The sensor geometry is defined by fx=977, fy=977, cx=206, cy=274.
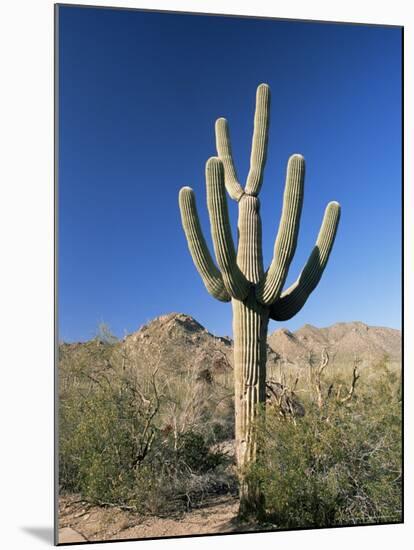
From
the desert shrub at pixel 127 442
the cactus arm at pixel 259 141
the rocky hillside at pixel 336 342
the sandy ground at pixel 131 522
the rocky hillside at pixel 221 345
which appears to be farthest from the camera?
the rocky hillside at pixel 336 342

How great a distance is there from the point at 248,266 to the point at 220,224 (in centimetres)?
48

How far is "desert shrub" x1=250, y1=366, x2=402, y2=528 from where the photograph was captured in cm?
799

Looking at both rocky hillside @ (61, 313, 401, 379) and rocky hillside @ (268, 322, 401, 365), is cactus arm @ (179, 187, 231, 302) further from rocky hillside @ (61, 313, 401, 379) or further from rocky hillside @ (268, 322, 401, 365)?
rocky hillside @ (268, 322, 401, 365)

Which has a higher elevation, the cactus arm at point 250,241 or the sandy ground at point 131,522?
the cactus arm at point 250,241

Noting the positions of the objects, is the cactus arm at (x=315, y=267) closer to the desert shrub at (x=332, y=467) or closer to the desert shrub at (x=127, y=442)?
the desert shrub at (x=332, y=467)

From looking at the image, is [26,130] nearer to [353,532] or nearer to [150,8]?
[150,8]

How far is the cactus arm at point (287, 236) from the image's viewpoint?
8.20 m

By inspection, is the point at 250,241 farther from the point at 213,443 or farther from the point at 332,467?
the point at 332,467

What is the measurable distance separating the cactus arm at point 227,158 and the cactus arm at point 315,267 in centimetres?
80

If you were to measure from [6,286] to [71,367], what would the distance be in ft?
2.99

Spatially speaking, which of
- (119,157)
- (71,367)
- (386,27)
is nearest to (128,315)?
(71,367)

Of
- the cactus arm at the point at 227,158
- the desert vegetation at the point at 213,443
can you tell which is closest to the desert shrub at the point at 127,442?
the desert vegetation at the point at 213,443

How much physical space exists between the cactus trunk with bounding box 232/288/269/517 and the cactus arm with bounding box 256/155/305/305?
0.46 ft

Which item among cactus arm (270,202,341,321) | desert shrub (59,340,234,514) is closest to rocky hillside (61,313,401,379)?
desert shrub (59,340,234,514)
